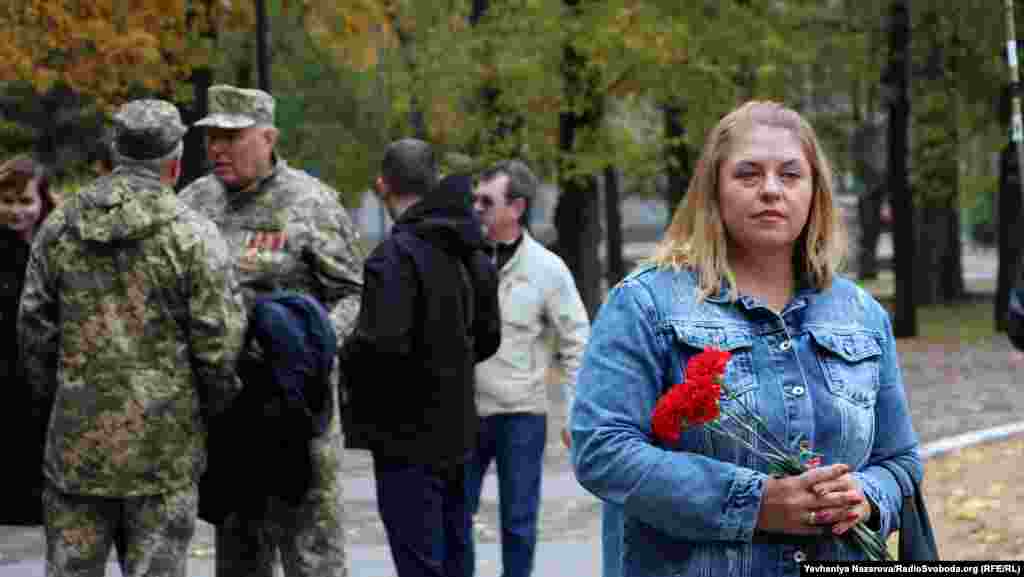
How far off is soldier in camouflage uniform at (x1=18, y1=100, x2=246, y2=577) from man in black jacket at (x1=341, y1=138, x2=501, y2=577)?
0.84m

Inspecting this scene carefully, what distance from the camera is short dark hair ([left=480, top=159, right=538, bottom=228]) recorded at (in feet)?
29.0

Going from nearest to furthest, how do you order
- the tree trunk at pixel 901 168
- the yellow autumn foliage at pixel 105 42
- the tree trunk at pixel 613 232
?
the yellow autumn foliage at pixel 105 42, the tree trunk at pixel 901 168, the tree trunk at pixel 613 232

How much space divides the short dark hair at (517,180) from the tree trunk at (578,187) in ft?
47.8

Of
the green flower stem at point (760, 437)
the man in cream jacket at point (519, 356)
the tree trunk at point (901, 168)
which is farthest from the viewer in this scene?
the tree trunk at point (901, 168)

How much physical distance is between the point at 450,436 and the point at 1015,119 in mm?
9435

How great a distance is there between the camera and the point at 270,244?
6.95 m

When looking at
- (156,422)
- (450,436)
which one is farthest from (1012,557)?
(156,422)

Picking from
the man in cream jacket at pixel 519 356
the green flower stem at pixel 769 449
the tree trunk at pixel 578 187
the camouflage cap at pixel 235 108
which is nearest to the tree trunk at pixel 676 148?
the tree trunk at pixel 578 187

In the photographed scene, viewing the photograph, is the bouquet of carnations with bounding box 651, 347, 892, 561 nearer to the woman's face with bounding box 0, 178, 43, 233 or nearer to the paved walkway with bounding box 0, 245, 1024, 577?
the woman's face with bounding box 0, 178, 43, 233

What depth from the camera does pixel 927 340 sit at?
92.3ft

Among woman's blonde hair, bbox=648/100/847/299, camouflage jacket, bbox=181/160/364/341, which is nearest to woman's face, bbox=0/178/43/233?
camouflage jacket, bbox=181/160/364/341

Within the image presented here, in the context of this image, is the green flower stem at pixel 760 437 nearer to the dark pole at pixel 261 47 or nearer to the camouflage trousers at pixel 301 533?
the camouflage trousers at pixel 301 533

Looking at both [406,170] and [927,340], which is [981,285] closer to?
[927,340]

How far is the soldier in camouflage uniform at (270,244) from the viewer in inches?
270
